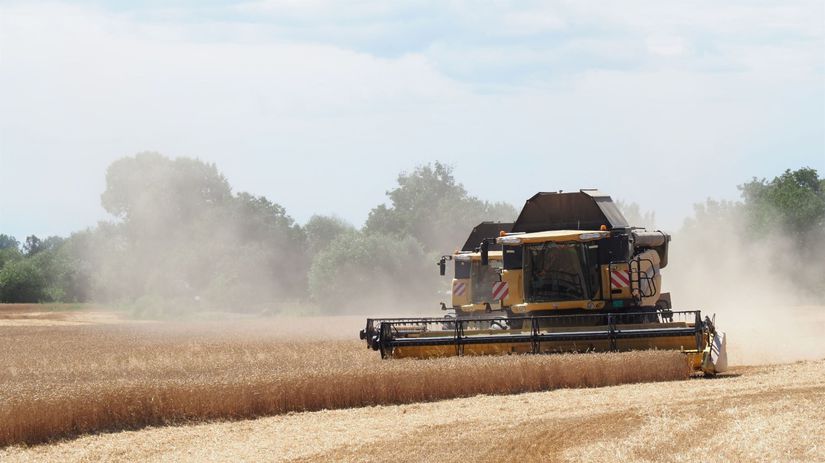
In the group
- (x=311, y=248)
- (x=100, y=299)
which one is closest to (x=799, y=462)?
(x=100, y=299)

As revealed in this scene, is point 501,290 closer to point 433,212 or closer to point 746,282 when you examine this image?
point 746,282

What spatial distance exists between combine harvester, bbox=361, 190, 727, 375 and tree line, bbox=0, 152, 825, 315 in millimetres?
34323

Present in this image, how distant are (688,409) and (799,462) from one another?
3543mm

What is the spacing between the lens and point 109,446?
1297 centimetres

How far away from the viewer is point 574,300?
21.1 m

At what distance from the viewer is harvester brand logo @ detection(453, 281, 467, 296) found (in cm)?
2734

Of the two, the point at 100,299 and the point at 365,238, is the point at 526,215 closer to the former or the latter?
the point at 365,238

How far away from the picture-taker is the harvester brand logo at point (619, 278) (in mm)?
20922

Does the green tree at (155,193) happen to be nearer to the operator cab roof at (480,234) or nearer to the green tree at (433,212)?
the green tree at (433,212)

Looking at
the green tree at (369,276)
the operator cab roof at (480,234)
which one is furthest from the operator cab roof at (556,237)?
the green tree at (369,276)

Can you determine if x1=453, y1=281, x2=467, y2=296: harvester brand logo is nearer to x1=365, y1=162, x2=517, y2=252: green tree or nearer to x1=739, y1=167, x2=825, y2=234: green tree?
x1=739, y1=167, x2=825, y2=234: green tree

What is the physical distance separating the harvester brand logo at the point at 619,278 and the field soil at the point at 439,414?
258 cm

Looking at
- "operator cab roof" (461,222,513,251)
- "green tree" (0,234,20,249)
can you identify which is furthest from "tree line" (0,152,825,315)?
"green tree" (0,234,20,249)

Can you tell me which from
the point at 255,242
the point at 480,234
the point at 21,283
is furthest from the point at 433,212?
the point at 480,234
